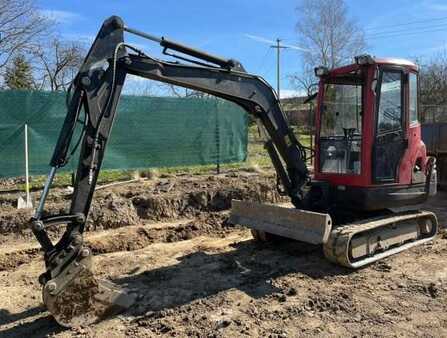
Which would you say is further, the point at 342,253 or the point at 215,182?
the point at 215,182

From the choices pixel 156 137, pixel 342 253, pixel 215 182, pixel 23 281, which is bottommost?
pixel 23 281

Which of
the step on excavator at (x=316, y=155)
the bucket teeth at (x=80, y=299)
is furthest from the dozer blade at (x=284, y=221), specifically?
the bucket teeth at (x=80, y=299)

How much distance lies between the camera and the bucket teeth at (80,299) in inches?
180

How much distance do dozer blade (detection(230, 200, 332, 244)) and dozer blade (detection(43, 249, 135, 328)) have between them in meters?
2.42

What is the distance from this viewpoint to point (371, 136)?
6535mm

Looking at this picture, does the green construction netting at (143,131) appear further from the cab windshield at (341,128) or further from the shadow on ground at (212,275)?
the cab windshield at (341,128)

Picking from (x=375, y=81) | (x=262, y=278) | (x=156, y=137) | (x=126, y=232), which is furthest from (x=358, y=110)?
(x=156, y=137)

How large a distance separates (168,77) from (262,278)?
265 centimetres

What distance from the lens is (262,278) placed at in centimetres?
608

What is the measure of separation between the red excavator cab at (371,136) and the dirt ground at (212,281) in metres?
0.91

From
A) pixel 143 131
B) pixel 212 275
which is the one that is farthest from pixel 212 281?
pixel 143 131

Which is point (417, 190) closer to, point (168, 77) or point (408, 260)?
point (408, 260)

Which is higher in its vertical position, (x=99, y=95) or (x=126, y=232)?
(x=99, y=95)

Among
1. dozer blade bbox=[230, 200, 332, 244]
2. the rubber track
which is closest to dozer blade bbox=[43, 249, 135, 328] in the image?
dozer blade bbox=[230, 200, 332, 244]
